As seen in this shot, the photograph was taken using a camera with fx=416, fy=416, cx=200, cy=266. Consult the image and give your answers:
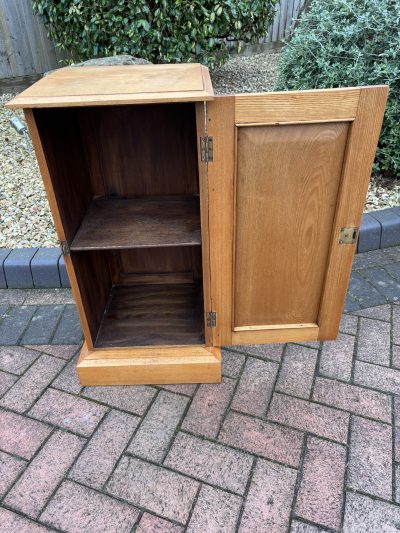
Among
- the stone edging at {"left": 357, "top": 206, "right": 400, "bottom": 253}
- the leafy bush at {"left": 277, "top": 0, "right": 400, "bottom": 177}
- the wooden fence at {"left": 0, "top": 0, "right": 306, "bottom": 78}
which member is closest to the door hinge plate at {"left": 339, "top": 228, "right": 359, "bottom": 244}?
the stone edging at {"left": 357, "top": 206, "right": 400, "bottom": 253}

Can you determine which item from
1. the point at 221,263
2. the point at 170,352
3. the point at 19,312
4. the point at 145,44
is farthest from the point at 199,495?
the point at 145,44

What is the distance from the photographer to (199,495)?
1.58m

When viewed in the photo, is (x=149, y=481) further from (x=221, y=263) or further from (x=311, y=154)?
(x=311, y=154)

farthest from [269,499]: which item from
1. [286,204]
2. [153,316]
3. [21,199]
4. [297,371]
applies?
[21,199]

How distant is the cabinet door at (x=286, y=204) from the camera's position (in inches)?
57.7

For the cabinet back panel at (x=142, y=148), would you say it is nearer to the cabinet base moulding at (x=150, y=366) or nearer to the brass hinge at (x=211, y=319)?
the brass hinge at (x=211, y=319)

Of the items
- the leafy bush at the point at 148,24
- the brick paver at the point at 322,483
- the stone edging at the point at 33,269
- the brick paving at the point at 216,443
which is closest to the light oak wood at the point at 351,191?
the brick paving at the point at 216,443

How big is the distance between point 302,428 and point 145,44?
3526 mm

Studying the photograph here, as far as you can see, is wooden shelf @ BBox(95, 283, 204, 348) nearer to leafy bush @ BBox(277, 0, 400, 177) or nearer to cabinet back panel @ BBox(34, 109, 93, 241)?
cabinet back panel @ BBox(34, 109, 93, 241)

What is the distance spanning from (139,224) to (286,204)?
661mm

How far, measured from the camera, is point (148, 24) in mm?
3605

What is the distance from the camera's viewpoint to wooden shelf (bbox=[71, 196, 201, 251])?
1743 millimetres

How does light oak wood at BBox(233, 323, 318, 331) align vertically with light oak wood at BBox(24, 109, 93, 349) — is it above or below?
below

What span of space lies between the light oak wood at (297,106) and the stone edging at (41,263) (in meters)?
1.49
